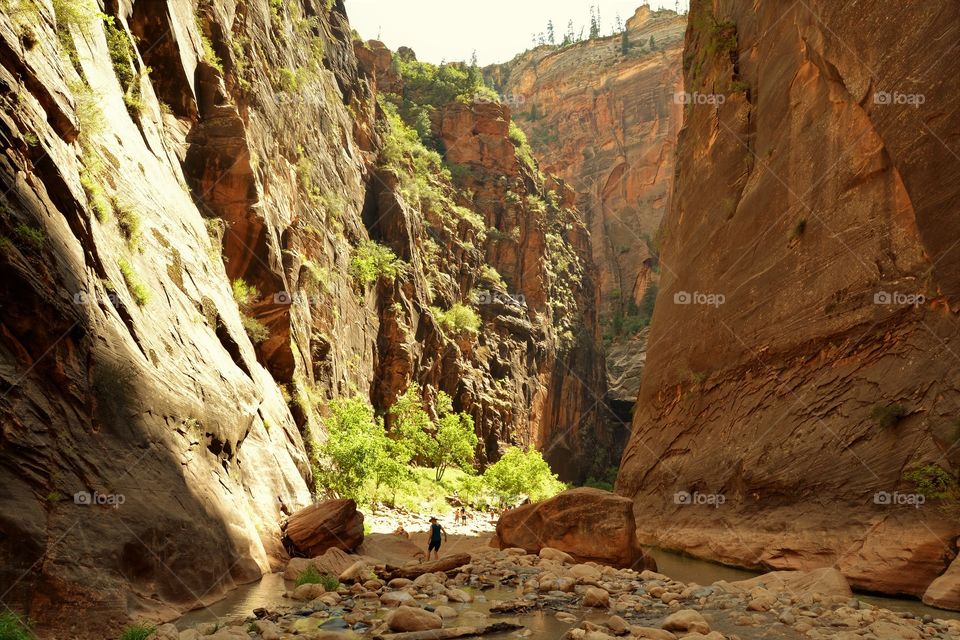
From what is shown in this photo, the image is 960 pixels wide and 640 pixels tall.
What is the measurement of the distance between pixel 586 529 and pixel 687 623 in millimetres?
8282

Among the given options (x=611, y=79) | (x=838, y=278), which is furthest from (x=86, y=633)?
(x=611, y=79)

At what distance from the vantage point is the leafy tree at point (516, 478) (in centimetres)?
4616

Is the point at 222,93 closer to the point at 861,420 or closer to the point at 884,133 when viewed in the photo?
the point at 884,133

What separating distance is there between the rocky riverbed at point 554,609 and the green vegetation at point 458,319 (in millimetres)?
42016

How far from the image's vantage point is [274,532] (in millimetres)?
15508

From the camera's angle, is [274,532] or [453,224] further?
[453,224]

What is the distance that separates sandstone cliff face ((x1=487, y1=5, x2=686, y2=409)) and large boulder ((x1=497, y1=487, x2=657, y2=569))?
6561cm

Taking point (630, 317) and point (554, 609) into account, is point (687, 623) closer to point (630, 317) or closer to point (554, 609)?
point (554, 609)

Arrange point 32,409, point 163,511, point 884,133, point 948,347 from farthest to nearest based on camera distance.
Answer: point 884,133 < point 948,347 < point 163,511 < point 32,409

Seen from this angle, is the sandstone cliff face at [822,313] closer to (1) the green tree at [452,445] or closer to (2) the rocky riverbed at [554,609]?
(2) the rocky riverbed at [554,609]

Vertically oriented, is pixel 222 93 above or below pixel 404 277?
above

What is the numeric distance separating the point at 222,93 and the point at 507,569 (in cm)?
2355

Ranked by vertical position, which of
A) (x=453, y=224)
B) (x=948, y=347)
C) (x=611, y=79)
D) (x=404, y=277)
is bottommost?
(x=948, y=347)

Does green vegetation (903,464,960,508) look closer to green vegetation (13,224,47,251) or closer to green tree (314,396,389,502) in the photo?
green vegetation (13,224,47,251)
